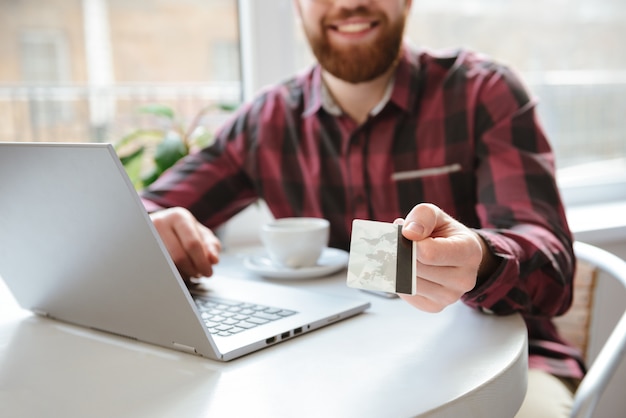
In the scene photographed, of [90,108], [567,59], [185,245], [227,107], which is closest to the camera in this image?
[185,245]

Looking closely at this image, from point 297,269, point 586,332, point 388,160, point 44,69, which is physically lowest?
point 586,332

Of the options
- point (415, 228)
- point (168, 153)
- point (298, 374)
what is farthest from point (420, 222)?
A: point (168, 153)

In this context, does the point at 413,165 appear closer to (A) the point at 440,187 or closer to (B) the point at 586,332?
(A) the point at 440,187

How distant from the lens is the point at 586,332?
1271 mm

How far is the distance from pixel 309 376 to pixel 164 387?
0.13 m

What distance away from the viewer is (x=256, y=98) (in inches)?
57.2

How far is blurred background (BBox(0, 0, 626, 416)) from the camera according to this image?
1.64 m

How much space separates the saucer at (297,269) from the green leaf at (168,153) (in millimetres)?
416

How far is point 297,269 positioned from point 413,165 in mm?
367

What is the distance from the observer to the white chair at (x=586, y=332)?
80 centimetres

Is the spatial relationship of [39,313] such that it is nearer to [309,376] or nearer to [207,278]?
[207,278]

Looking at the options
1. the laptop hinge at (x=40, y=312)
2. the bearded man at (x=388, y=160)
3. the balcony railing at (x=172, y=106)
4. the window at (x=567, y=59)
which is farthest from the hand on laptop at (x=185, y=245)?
the window at (x=567, y=59)

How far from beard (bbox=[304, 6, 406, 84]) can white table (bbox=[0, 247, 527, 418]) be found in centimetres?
65

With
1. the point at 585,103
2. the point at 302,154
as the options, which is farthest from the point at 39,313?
the point at 585,103
